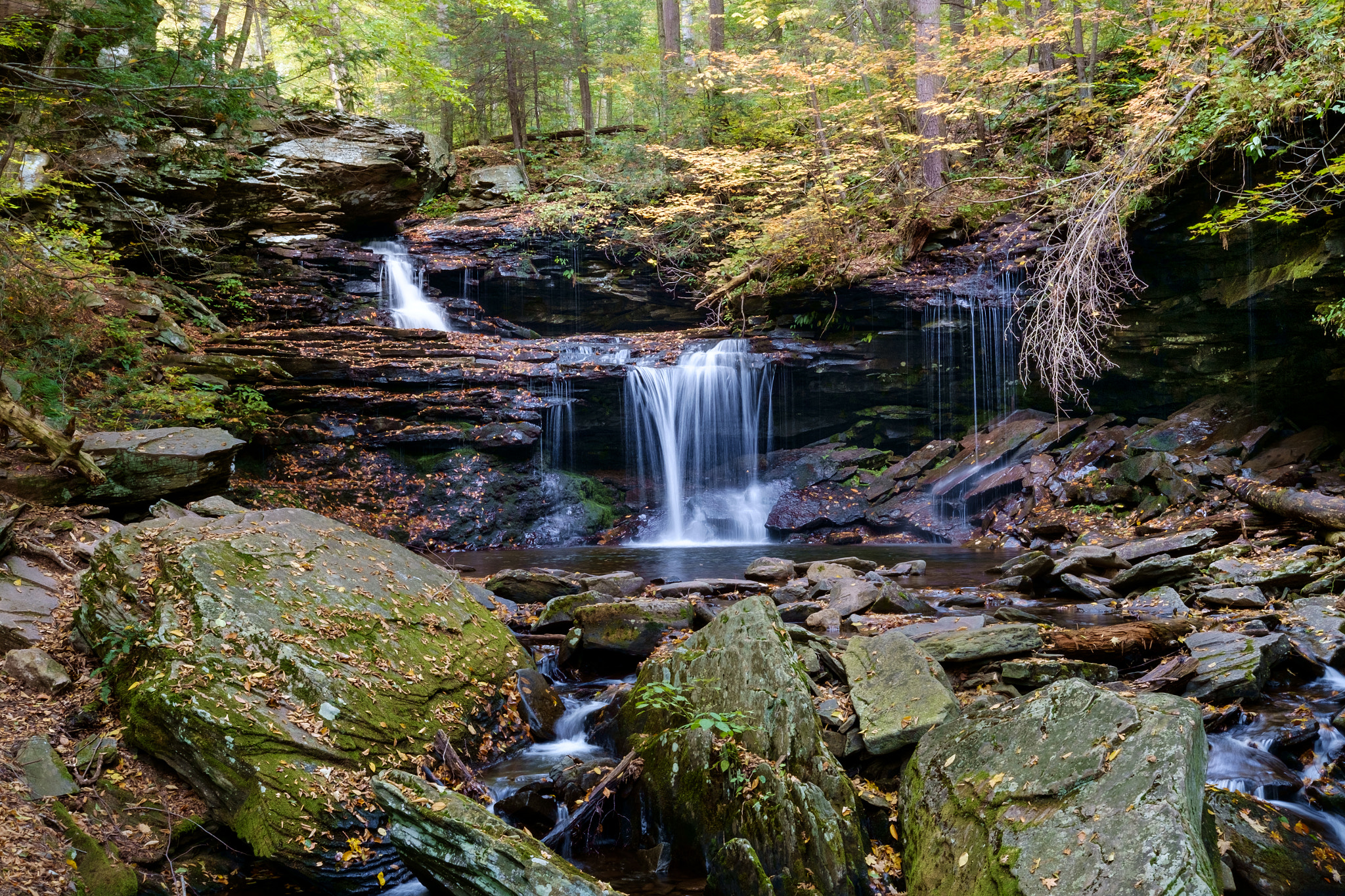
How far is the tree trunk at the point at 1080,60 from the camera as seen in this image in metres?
12.6

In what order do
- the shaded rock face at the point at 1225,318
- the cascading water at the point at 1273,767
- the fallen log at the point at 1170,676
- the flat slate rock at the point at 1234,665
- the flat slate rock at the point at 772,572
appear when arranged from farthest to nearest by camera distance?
the shaded rock face at the point at 1225,318, the flat slate rock at the point at 772,572, the fallen log at the point at 1170,676, the flat slate rock at the point at 1234,665, the cascading water at the point at 1273,767

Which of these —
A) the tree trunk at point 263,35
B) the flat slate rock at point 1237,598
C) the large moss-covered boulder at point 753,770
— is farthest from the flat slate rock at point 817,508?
the tree trunk at point 263,35

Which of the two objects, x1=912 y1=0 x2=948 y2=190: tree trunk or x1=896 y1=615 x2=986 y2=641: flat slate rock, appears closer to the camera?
x1=896 y1=615 x2=986 y2=641: flat slate rock

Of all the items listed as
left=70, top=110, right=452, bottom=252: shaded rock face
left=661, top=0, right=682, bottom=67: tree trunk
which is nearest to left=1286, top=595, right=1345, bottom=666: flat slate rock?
left=70, top=110, right=452, bottom=252: shaded rock face

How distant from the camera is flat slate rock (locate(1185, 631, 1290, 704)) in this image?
464cm

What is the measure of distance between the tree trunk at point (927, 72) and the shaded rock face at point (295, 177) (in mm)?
10153

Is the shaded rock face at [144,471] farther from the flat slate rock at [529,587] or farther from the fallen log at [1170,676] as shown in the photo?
the fallen log at [1170,676]

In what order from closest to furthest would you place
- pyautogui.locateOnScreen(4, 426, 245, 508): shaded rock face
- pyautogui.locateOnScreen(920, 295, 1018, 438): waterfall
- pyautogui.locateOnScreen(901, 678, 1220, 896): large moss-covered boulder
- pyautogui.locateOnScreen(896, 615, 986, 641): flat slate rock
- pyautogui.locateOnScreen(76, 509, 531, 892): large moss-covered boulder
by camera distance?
pyautogui.locateOnScreen(901, 678, 1220, 896): large moss-covered boulder < pyautogui.locateOnScreen(76, 509, 531, 892): large moss-covered boulder < pyautogui.locateOnScreen(896, 615, 986, 641): flat slate rock < pyautogui.locateOnScreen(4, 426, 245, 508): shaded rock face < pyautogui.locateOnScreen(920, 295, 1018, 438): waterfall

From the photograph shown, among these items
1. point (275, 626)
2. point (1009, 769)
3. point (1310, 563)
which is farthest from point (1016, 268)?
point (275, 626)

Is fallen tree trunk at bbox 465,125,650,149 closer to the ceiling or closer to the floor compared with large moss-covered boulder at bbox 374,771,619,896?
closer to the ceiling

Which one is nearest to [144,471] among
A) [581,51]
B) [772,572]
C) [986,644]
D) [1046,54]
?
[772,572]

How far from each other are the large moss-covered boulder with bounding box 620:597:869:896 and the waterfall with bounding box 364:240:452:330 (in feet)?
41.1

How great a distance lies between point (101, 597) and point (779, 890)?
165 inches

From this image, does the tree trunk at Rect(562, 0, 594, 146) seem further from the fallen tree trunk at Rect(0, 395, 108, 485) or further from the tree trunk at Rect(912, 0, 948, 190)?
the fallen tree trunk at Rect(0, 395, 108, 485)
